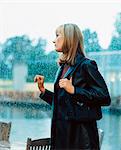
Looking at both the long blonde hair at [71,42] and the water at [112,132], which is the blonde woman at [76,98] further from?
the water at [112,132]

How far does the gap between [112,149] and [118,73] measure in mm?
480

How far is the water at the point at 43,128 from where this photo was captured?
225cm

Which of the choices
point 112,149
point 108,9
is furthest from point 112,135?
point 108,9

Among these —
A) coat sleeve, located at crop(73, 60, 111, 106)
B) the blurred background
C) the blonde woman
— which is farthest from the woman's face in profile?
the blurred background

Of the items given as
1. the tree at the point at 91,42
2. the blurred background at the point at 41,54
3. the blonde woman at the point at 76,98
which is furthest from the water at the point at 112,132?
the blonde woman at the point at 76,98

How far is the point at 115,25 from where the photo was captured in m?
2.19

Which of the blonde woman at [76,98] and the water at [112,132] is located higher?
the blonde woman at [76,98]

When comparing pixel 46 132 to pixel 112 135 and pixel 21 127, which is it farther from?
pixel 112 135

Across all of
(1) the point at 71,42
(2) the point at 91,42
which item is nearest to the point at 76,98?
(1) the point at 71,42

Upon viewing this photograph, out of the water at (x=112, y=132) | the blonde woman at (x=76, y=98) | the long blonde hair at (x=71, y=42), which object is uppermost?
the long blonde hair at (x=71, y=42)

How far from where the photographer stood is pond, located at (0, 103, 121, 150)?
89.3 inches

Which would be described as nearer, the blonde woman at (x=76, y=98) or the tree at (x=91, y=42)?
the blonde woman at (x=76, y=98)

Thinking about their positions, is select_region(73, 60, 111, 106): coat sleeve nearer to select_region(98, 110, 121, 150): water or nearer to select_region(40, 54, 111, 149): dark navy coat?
select_region(40, 54, 111, 149): dark navy coat

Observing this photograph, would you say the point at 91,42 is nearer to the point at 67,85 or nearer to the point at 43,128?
the point at 43,128
